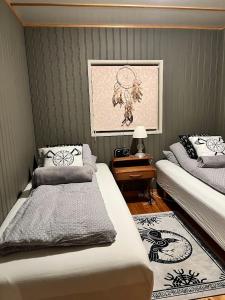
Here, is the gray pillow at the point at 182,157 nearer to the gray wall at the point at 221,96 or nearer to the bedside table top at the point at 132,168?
the bedside table top at the point at 132,168

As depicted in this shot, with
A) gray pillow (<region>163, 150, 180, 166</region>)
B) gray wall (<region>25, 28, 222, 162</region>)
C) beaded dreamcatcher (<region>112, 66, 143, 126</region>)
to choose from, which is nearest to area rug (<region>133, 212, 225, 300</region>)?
gray pillow (<region>163, 150, 180, 166</region>)

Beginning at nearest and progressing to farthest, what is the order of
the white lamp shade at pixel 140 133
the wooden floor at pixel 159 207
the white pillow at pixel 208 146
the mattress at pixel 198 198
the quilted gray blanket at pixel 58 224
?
the quilted gray blanket at pixel 58 224 → the mattress at pixel 198 198 → the wooden floor at pixel 159 207 → the white pillow at pixel 208 146 → the white lamp shade at pixel 140 133

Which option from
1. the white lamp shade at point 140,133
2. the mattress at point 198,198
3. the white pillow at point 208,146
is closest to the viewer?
the mattress at point 198,198

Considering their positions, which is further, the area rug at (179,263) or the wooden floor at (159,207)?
the wooden floor at (159,207)

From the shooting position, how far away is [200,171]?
101 inches

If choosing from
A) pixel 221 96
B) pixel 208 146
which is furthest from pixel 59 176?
pixel 221 96

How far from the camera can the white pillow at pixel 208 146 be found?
2921 mm

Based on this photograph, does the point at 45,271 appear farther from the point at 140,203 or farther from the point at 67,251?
the point at 140,203

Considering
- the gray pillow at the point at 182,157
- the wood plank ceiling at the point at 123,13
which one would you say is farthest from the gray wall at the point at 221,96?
the gray pillow at the point at 182,157

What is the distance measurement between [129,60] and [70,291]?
2.77m

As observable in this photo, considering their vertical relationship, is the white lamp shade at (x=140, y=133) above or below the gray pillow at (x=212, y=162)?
above

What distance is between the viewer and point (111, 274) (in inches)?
49.8

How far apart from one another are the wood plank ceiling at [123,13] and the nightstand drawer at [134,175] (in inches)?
74.5

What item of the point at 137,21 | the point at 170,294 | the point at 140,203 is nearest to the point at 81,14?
the point at 137,21
